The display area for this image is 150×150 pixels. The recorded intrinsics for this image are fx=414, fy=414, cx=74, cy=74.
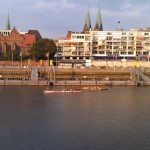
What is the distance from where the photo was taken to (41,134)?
37.4m

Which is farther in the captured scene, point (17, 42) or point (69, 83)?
point (17, 42)

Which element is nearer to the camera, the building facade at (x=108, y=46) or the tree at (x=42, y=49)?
the tree at (x=42, y=49)

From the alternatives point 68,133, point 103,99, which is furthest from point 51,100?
point 68,133

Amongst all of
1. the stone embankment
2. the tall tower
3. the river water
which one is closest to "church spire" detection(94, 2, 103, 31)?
the tall tower

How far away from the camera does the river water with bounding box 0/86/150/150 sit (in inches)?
1352

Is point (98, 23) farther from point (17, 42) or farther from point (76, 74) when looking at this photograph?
point (76, 74)

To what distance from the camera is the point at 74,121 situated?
4312 centimetres

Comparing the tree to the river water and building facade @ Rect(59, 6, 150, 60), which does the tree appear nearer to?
building facade @ Rect(59, 6, 150, 60)

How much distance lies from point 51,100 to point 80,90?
12966 mm

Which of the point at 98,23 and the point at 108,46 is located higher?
the point at 98,23

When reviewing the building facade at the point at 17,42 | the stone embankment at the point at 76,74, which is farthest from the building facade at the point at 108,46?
the stone embankment at the point at 76,74

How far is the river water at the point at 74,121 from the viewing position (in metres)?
34.3

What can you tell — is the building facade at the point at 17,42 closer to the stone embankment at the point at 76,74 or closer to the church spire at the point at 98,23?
the church spire at the point at 98,23

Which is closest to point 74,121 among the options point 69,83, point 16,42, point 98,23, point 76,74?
point 69,83
